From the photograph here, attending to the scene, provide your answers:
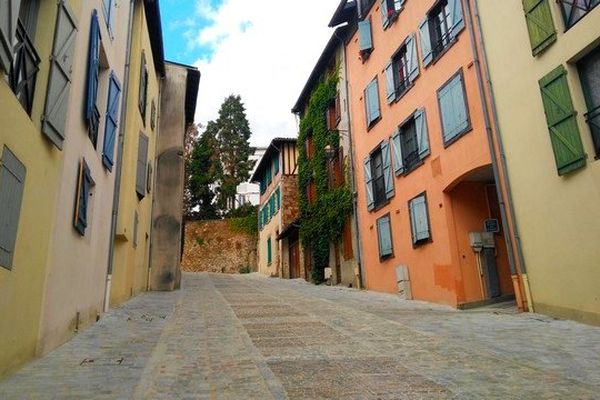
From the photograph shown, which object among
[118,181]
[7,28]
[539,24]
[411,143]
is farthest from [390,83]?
[7,28]

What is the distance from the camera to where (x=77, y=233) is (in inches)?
263

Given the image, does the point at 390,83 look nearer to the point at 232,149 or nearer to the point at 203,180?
the point at 203,180

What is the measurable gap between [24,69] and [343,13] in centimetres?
1473

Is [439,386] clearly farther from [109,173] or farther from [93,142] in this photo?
[109,173]

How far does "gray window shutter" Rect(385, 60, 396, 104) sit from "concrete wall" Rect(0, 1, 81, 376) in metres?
10.6

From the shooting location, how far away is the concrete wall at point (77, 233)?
5676 millimetres

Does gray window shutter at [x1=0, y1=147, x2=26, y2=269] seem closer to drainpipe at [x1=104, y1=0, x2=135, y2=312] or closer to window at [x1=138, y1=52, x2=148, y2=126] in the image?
drainpipe at [x1=104, y1=0, x2=135, y2=312]

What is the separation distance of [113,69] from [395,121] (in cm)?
806

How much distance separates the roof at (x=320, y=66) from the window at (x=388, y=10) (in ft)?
10.4

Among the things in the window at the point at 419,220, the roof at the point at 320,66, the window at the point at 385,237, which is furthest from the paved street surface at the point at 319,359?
the roof at the point at 320,66

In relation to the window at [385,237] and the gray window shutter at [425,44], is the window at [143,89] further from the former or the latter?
the window at [385,237]

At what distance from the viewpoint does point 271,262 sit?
96.3 ft

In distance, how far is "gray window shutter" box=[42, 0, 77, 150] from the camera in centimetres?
520

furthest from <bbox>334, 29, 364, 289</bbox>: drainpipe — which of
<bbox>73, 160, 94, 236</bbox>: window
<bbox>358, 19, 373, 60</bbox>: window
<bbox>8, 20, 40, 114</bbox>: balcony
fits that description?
<bbox>8, 20, 40, 114</bbox>: balcony
